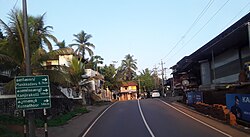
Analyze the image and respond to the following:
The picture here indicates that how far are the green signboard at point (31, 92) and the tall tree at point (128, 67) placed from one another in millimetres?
104757

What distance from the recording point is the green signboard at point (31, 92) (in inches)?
575

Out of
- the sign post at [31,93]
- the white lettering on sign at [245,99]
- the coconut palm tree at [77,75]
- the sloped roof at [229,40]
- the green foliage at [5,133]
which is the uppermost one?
the sloped roof at [229,40]

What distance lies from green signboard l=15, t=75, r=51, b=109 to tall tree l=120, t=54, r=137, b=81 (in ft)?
344

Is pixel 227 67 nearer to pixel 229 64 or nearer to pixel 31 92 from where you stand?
pixel 229 64

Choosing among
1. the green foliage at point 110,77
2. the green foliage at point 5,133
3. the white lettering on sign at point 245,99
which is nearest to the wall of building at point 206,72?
the green foliage at point 110,77

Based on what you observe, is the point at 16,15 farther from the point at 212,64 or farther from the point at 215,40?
the point at 212,64

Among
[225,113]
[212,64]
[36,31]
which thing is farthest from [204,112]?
[212,64]

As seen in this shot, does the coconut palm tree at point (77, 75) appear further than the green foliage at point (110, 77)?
No

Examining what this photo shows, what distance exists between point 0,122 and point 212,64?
134 ft

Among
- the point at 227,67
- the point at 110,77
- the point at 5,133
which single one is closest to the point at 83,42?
the point at 110,77

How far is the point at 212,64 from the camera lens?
55531 millimetres

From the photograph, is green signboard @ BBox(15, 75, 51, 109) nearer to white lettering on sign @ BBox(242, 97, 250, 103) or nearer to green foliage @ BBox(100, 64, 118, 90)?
white lettering on sign @ BBox(242, 97, 250, 103)

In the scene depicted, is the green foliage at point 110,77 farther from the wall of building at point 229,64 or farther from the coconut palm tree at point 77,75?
the coconut palm tree at point 77,75

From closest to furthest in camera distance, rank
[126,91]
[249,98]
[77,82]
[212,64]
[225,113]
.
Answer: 1. [249,98]
2. [225,113]
3. [77,82]
4. [212,64]
5. [126,91]
